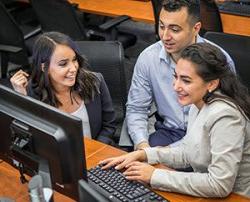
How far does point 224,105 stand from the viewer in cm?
178

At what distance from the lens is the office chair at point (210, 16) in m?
3.15

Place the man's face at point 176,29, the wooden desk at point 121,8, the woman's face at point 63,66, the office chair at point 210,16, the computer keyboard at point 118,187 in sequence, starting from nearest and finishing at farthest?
1. the computer keyboard at point 118,187
2. the woman's face at point 63,66
3. the man's face at point 176,29
4. the office chair at point 210,16
5. the wooden desk at point 121,8

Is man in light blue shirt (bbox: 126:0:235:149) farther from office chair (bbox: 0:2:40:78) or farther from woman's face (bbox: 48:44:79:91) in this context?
office chair (bbox: 0:2:40:78)

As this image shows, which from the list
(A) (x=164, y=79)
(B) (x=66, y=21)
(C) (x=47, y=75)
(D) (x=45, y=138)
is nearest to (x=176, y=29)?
(A) (x=164, y=79)

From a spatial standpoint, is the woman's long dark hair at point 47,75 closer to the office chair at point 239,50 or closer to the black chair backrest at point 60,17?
the office chair at point 239,50

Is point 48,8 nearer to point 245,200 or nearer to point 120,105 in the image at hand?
point 120,105

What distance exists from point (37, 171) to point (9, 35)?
1.91 m

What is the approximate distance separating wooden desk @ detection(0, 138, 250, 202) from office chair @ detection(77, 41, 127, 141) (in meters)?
0.42

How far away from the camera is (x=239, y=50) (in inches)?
96.8

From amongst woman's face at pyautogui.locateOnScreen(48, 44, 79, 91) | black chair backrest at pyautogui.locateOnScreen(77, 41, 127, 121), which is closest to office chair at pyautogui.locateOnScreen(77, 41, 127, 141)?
black chair backrest at pyautogui.locateOnScreen(77, 41, 127, 121)

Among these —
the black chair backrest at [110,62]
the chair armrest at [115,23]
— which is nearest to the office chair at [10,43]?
the chair armrest at [115,23]

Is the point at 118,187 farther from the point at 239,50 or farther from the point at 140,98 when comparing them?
the point at 239,50

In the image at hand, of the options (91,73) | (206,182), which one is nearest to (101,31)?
(91,73)

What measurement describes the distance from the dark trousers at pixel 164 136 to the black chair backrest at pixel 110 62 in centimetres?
26
